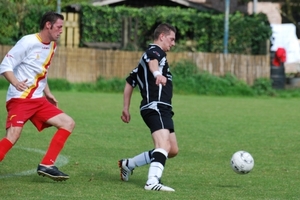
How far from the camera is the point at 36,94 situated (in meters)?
8.97

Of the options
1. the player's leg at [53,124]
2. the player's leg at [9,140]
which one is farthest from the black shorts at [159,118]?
the player's leg at [9,140]

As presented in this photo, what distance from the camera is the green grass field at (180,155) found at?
8406 millimetres

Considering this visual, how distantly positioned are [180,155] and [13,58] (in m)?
3.92

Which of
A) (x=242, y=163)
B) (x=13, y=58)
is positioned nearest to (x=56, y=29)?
(x=13, y=58)

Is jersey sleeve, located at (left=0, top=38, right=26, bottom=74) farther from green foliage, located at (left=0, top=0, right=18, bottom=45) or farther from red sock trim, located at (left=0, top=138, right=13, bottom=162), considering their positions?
green foliage, located at (left=0, top=0, right=18, bottom=45)

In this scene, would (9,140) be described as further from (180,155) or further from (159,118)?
(180,155)

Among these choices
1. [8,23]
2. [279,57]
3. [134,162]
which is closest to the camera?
[134,162]

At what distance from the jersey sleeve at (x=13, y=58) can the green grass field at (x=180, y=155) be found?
3.92 feet

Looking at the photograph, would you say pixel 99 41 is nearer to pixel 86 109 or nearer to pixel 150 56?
pixel 86 109

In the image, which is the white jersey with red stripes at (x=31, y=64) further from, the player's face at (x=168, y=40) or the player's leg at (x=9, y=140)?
the player's face at (x=168, y=40)

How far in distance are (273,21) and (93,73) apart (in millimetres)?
20961

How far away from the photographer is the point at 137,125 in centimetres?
1644

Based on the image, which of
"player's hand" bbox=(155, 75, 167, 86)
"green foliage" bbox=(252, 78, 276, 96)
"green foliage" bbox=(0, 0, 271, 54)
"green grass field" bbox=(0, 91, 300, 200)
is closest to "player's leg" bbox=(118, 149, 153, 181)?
"green grass field" bbox=(0, 91, 300, 200)

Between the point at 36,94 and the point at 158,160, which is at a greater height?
the point at 36,94
